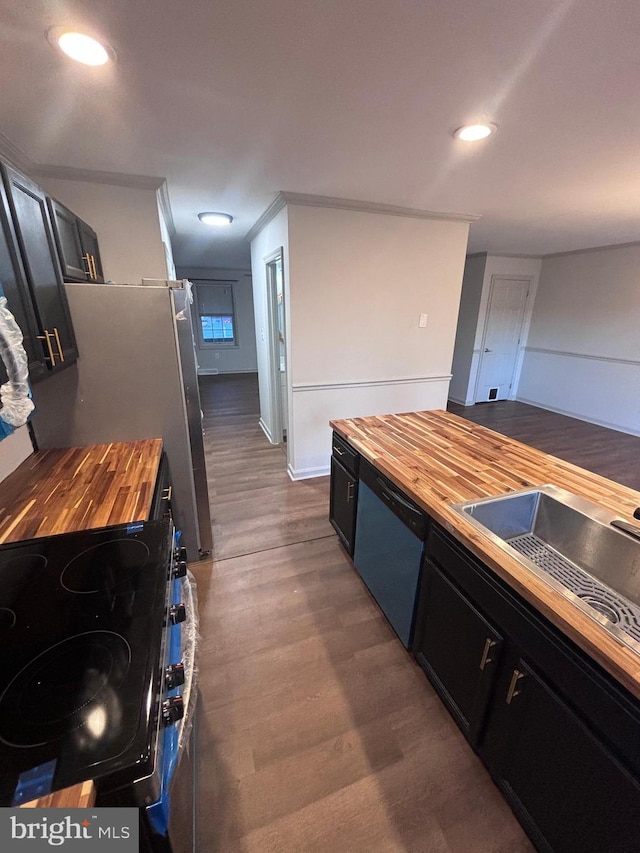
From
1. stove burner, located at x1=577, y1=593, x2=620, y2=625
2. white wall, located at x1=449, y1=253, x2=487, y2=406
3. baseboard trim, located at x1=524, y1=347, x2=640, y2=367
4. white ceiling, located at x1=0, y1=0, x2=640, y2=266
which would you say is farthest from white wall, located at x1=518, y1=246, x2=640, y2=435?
stove burner, located at x1=577, y1=593, x2=620, y2=625

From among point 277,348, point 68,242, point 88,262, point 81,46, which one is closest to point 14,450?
point 68,242

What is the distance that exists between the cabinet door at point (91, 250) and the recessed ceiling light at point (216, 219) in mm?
1235

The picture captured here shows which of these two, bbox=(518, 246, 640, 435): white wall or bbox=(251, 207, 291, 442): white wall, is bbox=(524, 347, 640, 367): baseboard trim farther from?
bbox=(251, 207, 291, 442): white wall

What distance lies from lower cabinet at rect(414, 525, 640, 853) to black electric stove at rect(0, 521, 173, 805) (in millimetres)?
930

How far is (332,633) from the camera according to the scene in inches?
69.3

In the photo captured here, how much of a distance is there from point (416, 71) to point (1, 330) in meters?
1.75

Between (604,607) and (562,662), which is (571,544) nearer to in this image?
(604,607)

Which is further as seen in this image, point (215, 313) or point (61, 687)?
point (215, 313)

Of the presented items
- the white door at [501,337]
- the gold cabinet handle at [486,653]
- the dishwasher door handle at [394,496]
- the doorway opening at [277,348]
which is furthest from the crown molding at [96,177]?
the white door at [501,337]

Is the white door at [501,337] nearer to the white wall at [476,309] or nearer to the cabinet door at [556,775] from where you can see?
the white wall at [476,309]

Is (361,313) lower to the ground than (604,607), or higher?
higher

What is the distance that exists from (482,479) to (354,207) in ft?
8.19

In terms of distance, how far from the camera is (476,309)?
5.51m

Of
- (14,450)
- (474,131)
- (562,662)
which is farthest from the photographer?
(474,131)
